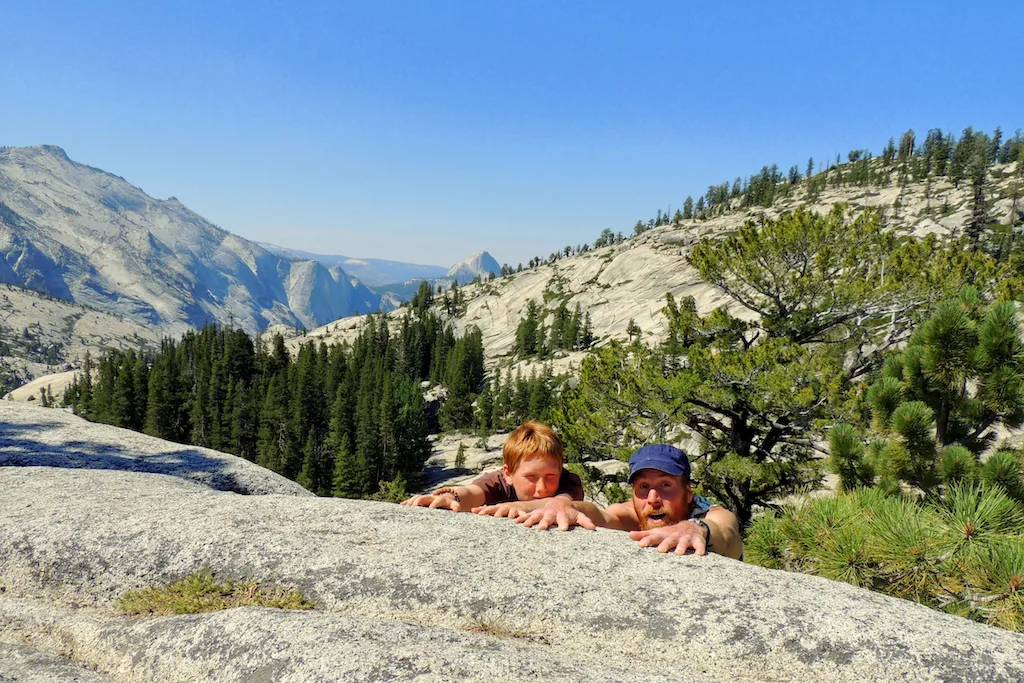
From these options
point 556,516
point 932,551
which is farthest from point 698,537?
point 932,551

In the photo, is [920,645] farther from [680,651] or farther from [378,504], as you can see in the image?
[378,504]

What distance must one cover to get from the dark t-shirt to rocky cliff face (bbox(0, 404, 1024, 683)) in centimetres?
33

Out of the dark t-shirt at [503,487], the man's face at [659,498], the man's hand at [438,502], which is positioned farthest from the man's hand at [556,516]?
the man's hand at [438,502]

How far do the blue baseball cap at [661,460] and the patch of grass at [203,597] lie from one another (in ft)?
12.1

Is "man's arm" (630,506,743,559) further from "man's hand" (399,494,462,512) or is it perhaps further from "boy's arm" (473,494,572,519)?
"man's hand" (399,494,462,512)

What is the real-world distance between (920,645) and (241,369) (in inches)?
5421

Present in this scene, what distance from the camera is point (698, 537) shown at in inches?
212

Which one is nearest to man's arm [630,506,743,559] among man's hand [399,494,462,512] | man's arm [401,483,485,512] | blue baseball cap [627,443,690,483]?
blue baseball cap [627,443,690,483]

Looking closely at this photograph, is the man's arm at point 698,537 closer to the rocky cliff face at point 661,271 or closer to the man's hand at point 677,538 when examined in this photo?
the man's hand at point 677,538

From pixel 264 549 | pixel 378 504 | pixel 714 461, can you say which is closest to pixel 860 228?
pixel 714 461

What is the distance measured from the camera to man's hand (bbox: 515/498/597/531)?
19.3 feet

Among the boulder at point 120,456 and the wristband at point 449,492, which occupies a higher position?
the wristband at point 449,492

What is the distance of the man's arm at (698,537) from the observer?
5.34 meters

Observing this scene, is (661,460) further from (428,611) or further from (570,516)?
(428,611)
